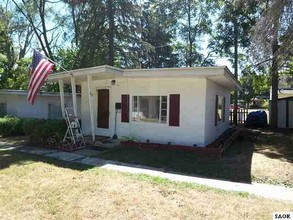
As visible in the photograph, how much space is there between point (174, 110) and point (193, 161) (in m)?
2.57

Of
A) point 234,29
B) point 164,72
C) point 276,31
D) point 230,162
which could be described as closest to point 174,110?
point 164,72

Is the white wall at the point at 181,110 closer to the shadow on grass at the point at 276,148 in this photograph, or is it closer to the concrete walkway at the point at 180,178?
the shadow on grass at the point at 276,148

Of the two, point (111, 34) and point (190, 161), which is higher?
point (111, 34)

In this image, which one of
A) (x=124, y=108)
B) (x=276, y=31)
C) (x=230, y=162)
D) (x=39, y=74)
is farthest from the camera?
(x=124, y=108)

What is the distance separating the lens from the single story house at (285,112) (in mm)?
20141

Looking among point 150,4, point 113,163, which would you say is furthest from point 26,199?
point 150,4

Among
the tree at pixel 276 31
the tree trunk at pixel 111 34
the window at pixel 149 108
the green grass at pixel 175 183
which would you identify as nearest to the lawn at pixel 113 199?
the green grass at pixel 175 183

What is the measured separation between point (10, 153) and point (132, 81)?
5.07m

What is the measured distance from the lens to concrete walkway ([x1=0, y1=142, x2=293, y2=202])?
6.08 meters

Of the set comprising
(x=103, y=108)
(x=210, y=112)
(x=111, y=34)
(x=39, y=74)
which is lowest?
(x=210, y=112)

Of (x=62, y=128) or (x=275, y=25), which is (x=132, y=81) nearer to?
(x=62, y=128)

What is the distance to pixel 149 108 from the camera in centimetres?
1132

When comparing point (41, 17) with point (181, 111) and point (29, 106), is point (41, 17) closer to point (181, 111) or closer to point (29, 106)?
point (29, 106)

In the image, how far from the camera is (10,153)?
32.0 feet
